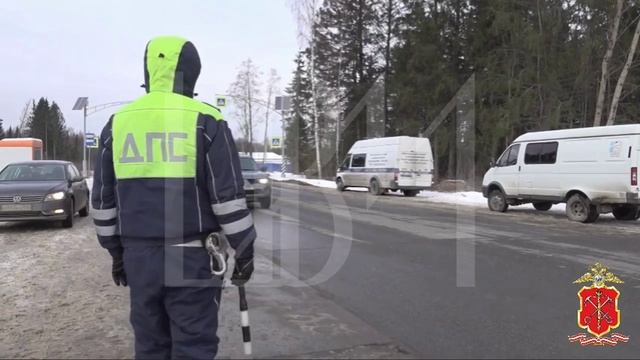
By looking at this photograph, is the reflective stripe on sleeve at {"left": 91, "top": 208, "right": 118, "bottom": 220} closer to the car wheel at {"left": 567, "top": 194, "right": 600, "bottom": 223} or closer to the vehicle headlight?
the vehicle headlight

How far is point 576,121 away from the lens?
29297mm

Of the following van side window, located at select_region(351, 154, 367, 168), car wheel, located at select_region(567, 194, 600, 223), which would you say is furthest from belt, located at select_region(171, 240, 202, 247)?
van side window, located at select_region(351, 154, 367, 168)

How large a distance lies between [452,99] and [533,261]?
90.3 feet

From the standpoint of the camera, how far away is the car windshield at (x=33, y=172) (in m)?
13.1

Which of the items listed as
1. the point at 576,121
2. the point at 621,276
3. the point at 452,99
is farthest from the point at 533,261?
the point at 452,99

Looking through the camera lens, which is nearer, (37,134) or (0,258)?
(0,258)

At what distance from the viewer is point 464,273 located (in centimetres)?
812

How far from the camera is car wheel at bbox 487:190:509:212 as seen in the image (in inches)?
724

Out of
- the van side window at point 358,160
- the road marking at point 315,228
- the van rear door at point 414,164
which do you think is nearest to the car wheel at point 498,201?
the road marking at point 315,228

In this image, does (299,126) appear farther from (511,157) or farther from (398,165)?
(511,157)

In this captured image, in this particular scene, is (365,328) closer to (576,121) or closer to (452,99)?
(576,121)

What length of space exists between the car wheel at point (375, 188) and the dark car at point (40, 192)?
52.3ft

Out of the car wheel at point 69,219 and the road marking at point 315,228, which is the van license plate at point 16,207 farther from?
the road marking at point 315,228

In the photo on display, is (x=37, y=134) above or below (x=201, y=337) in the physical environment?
above
